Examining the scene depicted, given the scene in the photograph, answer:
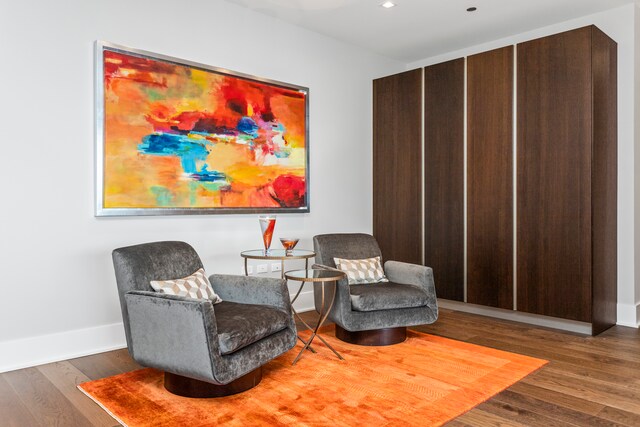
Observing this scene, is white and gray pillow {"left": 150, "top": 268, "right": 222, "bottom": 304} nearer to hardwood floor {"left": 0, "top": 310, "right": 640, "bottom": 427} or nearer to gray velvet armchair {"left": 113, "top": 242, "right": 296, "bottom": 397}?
gray velvet armchair {"left": 113, "top": 242, "right": 296, "bottom": 397}

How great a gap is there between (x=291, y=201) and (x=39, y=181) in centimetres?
225

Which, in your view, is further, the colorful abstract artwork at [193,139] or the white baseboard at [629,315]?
the white baseboard at [629,315]

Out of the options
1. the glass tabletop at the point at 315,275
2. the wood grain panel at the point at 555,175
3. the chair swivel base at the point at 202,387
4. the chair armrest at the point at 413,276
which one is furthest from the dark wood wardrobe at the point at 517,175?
the chair swivel base at the point at 202,387

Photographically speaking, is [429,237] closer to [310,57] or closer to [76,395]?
[310,57]

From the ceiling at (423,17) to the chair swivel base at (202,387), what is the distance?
324 centimetres

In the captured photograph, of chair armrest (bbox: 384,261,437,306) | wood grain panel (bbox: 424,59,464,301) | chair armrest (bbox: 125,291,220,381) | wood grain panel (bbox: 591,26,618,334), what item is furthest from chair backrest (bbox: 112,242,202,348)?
wood grain panel (bbox: 591,26,618,334)

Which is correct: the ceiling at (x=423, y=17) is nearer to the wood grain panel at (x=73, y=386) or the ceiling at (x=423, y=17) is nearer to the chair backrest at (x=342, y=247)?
the chair backrest at (x=342, y=247)

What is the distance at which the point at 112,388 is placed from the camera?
2.85 meters

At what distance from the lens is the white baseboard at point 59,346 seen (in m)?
3.20

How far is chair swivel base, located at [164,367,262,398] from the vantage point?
2.70 metres

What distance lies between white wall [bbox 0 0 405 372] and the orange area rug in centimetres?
74

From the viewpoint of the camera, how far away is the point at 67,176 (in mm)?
3443

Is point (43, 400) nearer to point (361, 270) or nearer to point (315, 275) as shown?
point (315, 275)

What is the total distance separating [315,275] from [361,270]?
81cm
